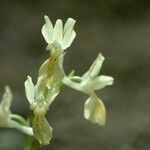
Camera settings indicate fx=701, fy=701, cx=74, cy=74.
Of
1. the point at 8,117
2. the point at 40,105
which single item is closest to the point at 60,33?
the point at 40,105

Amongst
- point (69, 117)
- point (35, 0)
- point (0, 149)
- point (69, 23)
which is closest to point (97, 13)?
point (35, 0)

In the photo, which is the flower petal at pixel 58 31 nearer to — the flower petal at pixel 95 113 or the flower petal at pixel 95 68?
the flower petal at pixel 95 68

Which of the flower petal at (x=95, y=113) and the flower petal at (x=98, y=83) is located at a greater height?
the flower petal at (x=98, y=83)

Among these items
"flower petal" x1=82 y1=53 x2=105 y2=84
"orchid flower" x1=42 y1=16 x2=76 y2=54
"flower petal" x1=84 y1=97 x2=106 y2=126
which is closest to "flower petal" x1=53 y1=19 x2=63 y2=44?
"orchid flower" x1=42 y1=16 x2=76 y2=54

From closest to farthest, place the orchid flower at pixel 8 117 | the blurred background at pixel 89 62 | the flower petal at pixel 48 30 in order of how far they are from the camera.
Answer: the flower petal at pixel 48 30
the orchid flower at pixel 8 117
the blurred background at pixel 89 62

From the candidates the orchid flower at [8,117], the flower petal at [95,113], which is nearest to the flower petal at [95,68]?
the flower petal at [95,113]

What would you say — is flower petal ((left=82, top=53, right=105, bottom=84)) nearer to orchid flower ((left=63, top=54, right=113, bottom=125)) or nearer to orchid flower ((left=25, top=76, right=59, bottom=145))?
orchid flower ((left=63, top=54, right=113, bottom=125))

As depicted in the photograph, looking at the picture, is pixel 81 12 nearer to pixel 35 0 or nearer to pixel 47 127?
pixel 35 0

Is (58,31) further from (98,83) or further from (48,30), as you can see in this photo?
(98,83)
